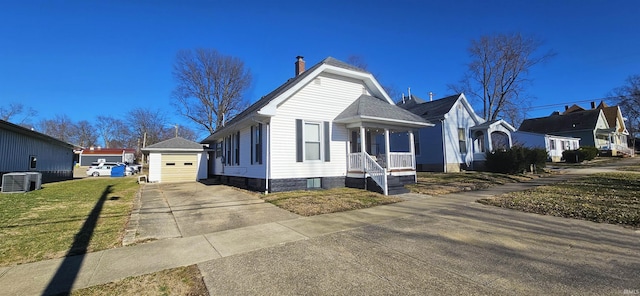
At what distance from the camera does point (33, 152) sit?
62.4 ft

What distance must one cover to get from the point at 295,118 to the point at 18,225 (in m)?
8.59

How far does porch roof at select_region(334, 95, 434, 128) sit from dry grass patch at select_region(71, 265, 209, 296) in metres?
8.99

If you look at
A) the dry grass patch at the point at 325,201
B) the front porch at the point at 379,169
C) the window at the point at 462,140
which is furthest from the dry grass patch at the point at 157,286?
the window at the point at 462,140

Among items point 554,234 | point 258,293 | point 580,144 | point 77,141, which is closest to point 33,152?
point 258,293

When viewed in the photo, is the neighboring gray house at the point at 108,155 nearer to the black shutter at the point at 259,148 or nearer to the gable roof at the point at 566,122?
the black shutter at the point at 259,148

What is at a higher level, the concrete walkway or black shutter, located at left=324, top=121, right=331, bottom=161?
black shutter, located at left=324, top=121, right=331, bottom=161

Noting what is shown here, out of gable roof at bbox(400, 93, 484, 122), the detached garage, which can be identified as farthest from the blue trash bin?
gable roof at bbox(400, 93, 484, 122)

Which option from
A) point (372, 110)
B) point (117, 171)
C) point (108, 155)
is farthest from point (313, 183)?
point (108, 155)

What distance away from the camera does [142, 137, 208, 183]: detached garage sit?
20344 mm

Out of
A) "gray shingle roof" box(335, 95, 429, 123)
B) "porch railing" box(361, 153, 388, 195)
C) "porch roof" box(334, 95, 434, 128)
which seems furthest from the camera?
"gray shingle roof" box(335, 95, 429, 123)

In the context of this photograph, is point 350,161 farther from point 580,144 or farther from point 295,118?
point 580,144

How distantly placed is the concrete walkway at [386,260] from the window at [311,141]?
609 centimetres

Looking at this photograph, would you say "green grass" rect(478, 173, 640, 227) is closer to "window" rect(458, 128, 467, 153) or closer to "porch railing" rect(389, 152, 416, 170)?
"porch railing" rect(389, 152, 416, 170)

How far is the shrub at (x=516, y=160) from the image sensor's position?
16688 millimetres
